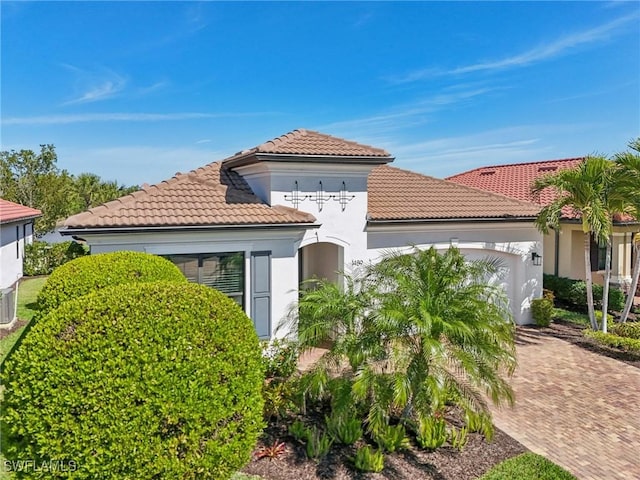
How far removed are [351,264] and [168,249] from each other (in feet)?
20.3

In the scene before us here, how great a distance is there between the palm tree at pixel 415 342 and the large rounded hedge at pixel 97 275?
3424mm

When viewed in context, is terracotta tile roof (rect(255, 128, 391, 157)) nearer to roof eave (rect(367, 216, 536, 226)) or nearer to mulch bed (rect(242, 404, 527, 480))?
roof eave (rect(367, 216, 536, 226))

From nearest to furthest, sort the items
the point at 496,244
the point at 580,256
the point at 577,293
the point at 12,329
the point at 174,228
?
the point at 174,228 < the point at 12,329 < the point at 496,244 < the point at 577,293 < the point at 580,256

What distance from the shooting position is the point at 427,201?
17547 mm

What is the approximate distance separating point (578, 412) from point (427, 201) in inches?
365

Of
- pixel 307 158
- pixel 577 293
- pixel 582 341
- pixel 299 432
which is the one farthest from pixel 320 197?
pixel 577 293

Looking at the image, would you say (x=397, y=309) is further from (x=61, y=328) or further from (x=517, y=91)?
(x=517, y=91)

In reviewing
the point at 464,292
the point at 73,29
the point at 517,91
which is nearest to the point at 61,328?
the point at 464,292

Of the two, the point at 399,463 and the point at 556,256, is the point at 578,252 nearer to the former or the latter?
the point at 556,256

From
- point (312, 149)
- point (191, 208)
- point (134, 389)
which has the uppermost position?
point (312, 149)

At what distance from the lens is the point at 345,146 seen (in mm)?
14953

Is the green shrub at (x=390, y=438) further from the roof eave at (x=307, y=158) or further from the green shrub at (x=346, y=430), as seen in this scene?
the roof eave at (x=307, y=158)

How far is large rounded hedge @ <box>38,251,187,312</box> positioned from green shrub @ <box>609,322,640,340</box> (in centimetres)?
1570

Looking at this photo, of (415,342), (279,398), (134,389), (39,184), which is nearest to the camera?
(134,389)
